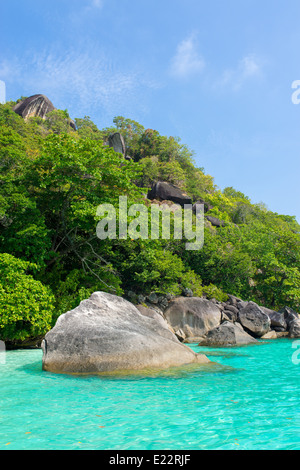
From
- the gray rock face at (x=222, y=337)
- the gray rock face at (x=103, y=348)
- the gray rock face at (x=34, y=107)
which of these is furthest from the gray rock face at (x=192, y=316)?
the gray rock face at (x=34, y=107)

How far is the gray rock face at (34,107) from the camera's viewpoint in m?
52.2

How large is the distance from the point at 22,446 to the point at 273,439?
9.87 feet

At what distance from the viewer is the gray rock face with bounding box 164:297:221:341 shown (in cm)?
1859

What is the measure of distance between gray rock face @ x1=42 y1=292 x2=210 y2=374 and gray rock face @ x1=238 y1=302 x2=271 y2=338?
11.9m

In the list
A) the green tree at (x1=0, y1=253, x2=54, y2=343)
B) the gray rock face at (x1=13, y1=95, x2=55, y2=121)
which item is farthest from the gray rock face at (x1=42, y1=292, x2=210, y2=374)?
the gray rock face at (x1=13, y1=95, x2=55, y2=121)

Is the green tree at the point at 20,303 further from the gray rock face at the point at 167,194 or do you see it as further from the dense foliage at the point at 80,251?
the gray rock face at the point at 167,194

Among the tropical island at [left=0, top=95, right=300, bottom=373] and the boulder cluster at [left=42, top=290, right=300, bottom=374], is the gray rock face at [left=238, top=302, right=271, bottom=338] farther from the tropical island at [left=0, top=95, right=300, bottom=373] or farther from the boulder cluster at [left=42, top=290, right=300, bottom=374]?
the boulder cluster at [left=42, top=290, right=300, bottom=374]

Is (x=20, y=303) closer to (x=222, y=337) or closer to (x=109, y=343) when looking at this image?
(x=109, y=343)

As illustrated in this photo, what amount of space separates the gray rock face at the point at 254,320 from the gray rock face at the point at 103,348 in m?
11.9

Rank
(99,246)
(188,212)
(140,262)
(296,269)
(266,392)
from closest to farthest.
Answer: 1. (266,392)
2. (99,246)
3. (140,262)
4. (296,269)
5. (188,212)

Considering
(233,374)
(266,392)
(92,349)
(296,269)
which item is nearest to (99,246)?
(92,349)

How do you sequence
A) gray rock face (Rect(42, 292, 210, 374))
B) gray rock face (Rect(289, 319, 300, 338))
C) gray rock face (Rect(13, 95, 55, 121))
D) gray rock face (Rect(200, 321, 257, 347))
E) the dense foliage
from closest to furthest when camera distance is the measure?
gray rock face (Rect(42, 292, 210, 374))
the dense foliage
gray rock face (Rect(200, 321, 257, 347))
gray rock face (Rect(289, 319, 300, 338))
gray rock face (Rect(13, 95, 55, 121))

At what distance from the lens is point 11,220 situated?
1441 centimetres
